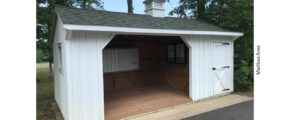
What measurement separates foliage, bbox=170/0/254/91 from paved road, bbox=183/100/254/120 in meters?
2.06

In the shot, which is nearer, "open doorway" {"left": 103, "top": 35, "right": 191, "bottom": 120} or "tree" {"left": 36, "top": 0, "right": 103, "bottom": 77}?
"open doorway" {"left": 103, "top": 35, "right": 191, "bottom": 120}

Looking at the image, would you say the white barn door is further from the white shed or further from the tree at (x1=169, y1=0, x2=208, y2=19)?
the tree at (x1=169, y1=0, x2=208, y2=19)

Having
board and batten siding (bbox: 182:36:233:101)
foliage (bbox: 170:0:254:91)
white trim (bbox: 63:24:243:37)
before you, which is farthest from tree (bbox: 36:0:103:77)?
foliage (bbox: 170:0:254:91)

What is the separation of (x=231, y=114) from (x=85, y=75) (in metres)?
3.67

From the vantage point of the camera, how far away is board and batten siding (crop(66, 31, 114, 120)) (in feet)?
14.7

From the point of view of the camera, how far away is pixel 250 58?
8.09 metres

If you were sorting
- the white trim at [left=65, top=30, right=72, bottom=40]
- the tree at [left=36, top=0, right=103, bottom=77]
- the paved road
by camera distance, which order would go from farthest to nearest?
1. the tree at [left=36, top=0, right=103, bottom=77]
2. the paved road
3. the white trim at [left=65, top=30, right=72, bottom=40]

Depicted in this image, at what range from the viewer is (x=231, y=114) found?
5273 mm

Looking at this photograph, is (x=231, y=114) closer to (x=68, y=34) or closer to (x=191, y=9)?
(x=68, y=34)

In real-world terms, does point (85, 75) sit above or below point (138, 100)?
above

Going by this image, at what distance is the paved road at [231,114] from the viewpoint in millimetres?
5024

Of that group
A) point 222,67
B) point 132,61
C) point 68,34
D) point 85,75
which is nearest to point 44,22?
point 132,61

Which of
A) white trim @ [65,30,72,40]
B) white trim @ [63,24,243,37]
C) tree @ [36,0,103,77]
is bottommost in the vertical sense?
white trim @ [65,30,72,40]
